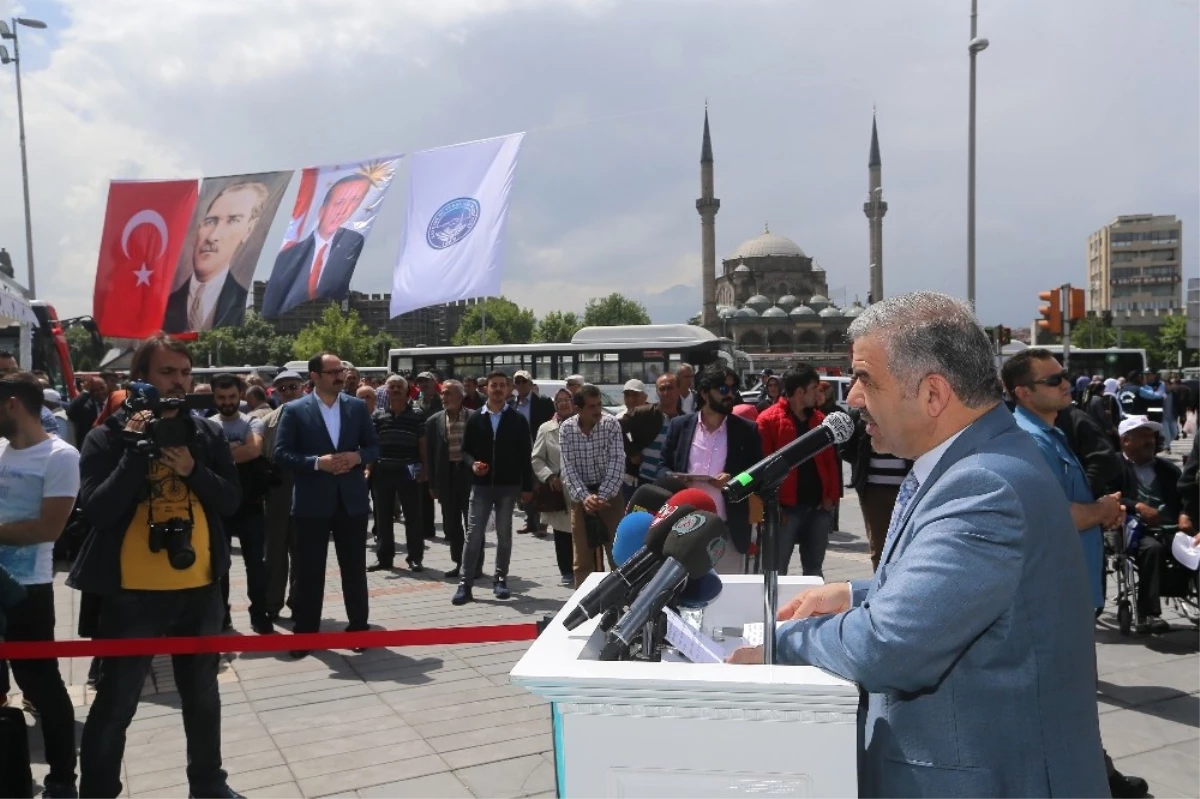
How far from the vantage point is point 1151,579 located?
6.38 metres

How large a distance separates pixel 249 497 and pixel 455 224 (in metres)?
4.54

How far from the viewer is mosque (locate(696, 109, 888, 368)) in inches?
3696

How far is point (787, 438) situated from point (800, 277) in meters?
118

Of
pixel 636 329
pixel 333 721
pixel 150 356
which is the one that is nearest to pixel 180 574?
pixel 150 356

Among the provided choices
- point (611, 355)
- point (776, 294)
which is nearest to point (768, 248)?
point (776, 294)

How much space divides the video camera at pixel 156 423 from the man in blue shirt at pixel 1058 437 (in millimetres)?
3647

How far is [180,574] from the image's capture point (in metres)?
3.71

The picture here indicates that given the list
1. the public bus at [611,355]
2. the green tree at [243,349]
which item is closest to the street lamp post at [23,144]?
the public bus at [611,355]

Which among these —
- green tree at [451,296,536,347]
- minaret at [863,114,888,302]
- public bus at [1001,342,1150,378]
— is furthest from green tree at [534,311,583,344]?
public bus at [1001,342,1150,378]

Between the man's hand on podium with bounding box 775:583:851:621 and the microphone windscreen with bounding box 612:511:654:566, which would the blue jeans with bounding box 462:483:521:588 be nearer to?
the microphone windscreen with bounding box 612:511:654:566

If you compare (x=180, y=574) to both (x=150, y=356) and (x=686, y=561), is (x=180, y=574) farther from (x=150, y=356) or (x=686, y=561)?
(x=686, y=561)

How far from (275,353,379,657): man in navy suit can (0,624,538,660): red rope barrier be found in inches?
109

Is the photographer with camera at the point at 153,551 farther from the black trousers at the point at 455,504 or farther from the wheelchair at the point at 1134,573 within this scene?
the wheelchair at the point at 1134,573

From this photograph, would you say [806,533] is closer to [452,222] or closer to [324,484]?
[324,484]
